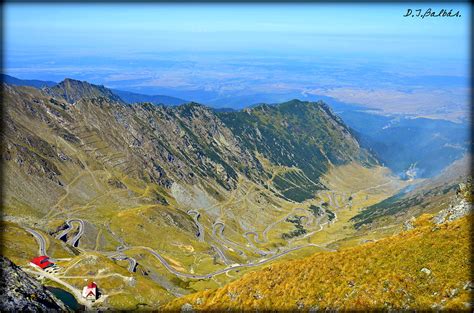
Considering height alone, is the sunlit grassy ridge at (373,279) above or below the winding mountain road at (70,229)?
above

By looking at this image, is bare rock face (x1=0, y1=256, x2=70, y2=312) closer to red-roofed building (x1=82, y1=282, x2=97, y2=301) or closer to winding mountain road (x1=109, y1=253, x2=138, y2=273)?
red-roofed building (x1=82, y1=282, x2=97, y2=301)

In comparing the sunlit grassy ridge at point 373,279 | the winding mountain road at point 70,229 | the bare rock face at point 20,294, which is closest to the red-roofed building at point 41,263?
the winding mountain road at point 70,229

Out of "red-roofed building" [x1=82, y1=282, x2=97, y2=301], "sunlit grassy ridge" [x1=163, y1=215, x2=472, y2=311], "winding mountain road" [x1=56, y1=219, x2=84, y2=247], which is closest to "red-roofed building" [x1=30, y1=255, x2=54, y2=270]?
"red-roofed building" [x1=82, y1=282, x2=97, y2=301]

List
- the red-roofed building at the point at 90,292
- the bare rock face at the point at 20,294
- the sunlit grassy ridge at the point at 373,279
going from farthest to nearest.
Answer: the red-roofed building at the point at 90,292 → the bare rock face at the point at 20,294 → the sunlit grassy ridge at the point at 373,279

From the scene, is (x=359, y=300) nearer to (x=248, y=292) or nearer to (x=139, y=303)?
(x=248, y=292)

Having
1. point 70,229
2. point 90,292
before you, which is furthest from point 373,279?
point 70,229

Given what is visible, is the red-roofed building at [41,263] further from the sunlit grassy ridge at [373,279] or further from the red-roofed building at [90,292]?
the sunlit grassy ridge at [373,279]

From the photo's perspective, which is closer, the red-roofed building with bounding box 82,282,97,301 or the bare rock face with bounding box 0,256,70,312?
the bare rock face with bounding box 0,256,70,312
